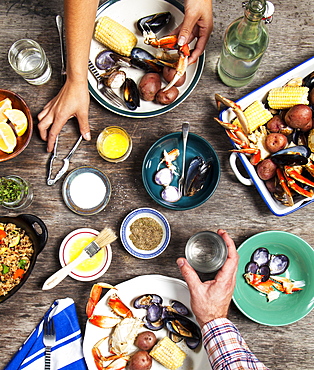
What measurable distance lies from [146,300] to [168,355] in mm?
270

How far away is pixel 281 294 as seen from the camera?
1881 millimetres

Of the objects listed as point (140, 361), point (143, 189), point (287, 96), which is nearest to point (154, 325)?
point (140, 361)

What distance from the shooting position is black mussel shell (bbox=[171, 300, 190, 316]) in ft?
6.02

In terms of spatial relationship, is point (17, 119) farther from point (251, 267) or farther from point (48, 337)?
point (251, 267)

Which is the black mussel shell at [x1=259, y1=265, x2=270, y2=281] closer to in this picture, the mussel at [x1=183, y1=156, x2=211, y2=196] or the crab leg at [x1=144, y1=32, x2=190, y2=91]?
the mussel at [x1=183, y1=156, x2=211, y2=196]

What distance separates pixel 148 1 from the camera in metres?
1.89

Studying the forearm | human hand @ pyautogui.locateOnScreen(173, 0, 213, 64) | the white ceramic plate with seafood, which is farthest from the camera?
the white ceramic plate with seafood

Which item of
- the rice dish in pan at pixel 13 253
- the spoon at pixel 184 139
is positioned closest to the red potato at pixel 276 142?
the spoon at pixel 184 139

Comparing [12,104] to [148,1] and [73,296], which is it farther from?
[73,296]

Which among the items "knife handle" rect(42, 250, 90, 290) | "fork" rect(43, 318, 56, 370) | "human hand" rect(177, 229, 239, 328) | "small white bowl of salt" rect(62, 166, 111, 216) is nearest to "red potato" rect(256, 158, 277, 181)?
"human hand" rect(177, 229, 239, 328)

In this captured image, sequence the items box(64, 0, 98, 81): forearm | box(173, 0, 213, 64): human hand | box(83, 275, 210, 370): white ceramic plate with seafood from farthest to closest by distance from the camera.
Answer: box(83, 275, 210, 370): white ceramic plate with seafood < box(173, 0, 213, 64): human hand < box(64, 0, 98, 81): forearm

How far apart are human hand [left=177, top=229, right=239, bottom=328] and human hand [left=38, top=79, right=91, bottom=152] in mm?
831

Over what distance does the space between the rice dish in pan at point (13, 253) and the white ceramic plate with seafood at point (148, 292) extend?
42 cm

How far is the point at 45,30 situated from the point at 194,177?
108 cm
